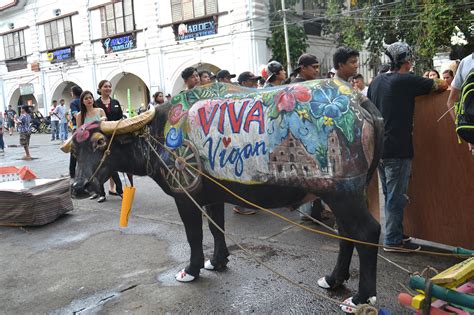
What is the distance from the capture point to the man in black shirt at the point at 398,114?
4.05 metres

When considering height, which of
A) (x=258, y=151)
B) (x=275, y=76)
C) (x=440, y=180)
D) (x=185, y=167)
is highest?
(x=275, y=76)

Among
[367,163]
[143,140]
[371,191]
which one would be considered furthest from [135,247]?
[367,163]

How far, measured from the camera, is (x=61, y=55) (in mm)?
24453

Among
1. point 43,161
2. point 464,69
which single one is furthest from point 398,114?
point 43,161

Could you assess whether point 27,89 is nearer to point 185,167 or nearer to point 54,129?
point 54,129

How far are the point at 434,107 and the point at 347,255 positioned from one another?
157cm

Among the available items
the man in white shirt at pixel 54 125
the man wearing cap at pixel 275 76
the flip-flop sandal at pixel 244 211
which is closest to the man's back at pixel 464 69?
the man wearing cap at pixel 275 76

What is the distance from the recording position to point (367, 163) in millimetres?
3107

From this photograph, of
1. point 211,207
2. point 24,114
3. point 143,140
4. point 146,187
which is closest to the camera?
point 143,140

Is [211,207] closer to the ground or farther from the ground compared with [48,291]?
farther from the ground

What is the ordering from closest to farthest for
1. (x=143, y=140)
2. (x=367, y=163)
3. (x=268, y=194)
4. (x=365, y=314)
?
(x=365, y=314)
(x=367, y=163)
(x=268, y=194)
(x=143, y=140)

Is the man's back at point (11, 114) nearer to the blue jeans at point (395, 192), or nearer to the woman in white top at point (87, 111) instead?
the woman in white top at point (87, 111)

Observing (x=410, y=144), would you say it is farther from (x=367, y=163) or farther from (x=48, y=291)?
(x=48, y=291)

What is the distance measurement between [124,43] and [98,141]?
18657 mm
